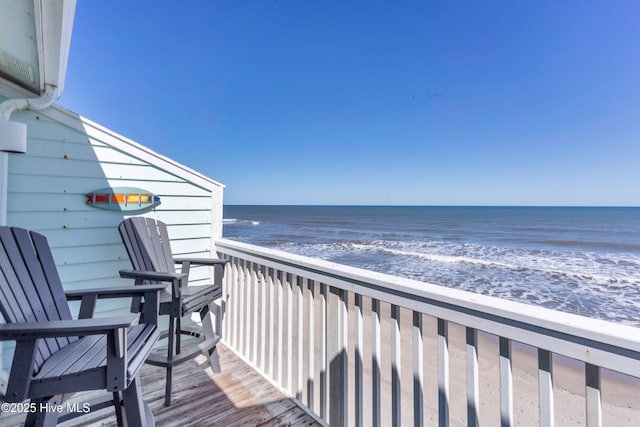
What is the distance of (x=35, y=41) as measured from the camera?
1.33 m

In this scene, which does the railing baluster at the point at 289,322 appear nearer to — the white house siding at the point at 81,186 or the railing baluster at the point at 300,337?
the railing baluster at the point at 300,337

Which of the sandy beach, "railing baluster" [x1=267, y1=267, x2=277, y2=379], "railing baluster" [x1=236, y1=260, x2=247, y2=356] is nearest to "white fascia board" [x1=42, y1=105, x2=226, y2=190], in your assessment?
"railing baluster" [x1=236, y1=260, x2=247, y2=356]

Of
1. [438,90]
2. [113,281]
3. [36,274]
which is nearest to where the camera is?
[36,274]

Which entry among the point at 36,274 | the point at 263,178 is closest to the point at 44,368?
the point at 36,274

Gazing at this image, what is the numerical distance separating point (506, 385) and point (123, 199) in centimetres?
245

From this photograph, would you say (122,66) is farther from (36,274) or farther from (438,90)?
(438,90)

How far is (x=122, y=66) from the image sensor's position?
4.17m

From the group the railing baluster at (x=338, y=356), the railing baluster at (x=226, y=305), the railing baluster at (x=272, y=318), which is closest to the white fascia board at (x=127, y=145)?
the railing baluster at (x=226, y=305)

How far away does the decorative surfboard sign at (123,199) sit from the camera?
196 cm

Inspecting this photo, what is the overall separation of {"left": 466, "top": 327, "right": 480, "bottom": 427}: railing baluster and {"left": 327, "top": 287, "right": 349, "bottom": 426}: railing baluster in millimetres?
582

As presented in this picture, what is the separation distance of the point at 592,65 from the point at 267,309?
359 inches

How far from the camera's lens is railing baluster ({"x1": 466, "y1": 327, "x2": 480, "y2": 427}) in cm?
87

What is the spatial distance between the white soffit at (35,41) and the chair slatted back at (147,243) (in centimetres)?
94

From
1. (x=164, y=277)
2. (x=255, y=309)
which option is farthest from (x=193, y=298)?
(x=255, y=309)
